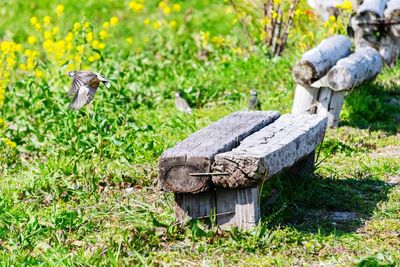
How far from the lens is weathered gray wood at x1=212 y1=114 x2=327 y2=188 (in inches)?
196

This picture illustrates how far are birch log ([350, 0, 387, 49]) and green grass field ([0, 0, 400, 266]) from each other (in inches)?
15.1

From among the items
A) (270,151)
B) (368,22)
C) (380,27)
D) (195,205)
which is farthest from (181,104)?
(270,151)

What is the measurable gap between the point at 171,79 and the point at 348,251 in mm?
4944

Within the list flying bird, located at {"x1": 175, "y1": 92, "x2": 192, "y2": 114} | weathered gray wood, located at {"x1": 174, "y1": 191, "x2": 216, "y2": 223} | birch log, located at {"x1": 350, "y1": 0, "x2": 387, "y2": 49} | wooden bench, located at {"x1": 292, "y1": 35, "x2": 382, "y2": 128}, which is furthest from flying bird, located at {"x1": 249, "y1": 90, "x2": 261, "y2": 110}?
weathered gray wood, located at {"x1": 174, "y1": 191, "x2": 216, "y2": 223}

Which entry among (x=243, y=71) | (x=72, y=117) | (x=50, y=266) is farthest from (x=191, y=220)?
(x=243, y=71)

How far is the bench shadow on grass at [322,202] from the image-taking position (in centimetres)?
548

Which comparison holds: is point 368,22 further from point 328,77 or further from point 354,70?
point 328,77

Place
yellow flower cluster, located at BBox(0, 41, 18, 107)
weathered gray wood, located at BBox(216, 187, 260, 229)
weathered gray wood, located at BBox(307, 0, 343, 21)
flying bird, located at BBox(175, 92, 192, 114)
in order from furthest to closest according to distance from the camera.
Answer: weathered gray wood, located at BBox(307, 0, 343, 21) < flying bird, located at BBox(175, 92, 192, 114) < yellow flower cluster, located at BBox(0, 41, 18, 107) < weathered gray wood, located at BBox(216, 187, 260, 229)

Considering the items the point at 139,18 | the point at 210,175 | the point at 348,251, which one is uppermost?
the point at 139,18

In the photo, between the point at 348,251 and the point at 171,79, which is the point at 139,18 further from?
the point at 348,251

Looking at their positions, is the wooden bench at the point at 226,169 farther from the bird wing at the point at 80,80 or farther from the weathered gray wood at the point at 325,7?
the weathered gray wood at the point at 325,7

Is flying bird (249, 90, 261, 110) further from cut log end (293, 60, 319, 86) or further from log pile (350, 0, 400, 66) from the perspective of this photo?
log pile (350, 0, 400, 66)

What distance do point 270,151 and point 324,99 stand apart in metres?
2.68

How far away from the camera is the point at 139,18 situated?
12867 millimetres
